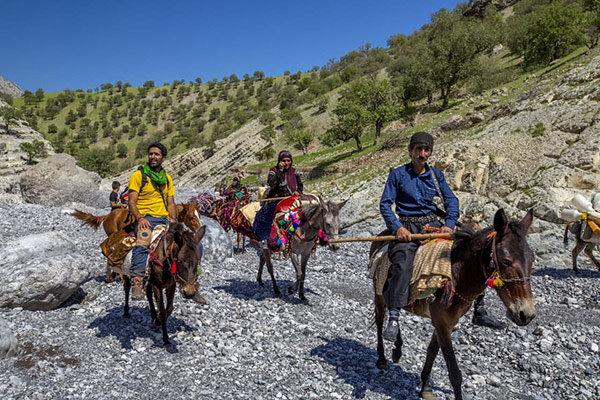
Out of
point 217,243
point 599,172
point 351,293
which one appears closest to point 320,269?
point 351,293

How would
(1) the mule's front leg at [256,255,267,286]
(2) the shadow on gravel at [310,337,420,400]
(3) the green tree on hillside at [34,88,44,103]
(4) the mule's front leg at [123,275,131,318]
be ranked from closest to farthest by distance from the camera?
(2) the shadow on gravel at [310,337,420,400] → (4) the mule's front leg at [123,275,131,318] → (1) the mule's front leg at [256,255,267,286] → (3) the green tree on hillside at [34,88,44,103]

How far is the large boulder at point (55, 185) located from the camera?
2836cm

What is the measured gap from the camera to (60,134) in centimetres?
9594

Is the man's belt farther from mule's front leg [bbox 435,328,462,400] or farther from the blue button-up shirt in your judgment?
mule's front leg [bbox 435,328,462,400]

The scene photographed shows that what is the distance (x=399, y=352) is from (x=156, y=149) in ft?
19.5

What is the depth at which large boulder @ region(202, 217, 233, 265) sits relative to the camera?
15.3 meters

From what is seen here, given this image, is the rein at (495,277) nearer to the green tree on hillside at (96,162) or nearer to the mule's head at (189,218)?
the mule's head at (189,218)

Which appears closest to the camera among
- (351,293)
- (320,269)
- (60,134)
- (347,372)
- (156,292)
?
(347,372)

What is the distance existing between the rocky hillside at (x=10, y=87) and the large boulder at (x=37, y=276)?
518ft

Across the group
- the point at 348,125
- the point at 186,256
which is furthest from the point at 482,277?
the point at 348,125

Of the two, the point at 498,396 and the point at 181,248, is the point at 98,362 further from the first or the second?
the point at 498,396

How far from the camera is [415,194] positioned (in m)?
6.36

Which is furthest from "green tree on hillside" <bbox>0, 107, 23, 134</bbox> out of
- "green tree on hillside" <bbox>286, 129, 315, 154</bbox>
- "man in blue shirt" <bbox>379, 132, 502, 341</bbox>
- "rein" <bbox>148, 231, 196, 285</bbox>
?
"man in blue shirt" <bbox>379, 132, 502, 341</bbox>

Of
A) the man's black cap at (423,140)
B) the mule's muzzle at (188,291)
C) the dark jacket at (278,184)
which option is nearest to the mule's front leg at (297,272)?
the dark jacket at (278,184)
